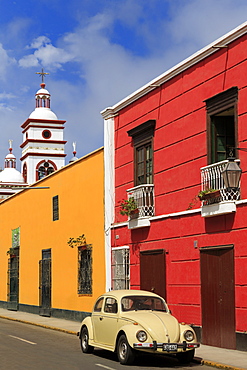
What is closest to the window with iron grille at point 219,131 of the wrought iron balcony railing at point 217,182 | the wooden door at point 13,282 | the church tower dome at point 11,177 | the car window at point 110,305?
the wrought iron balcony railing at point 217,182

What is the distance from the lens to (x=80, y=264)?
83.1 feet

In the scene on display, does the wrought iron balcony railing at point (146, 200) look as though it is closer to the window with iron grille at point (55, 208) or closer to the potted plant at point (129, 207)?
the potted plant at point (129, 207)

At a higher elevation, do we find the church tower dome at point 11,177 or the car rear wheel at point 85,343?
the church tower dome at point 11,177

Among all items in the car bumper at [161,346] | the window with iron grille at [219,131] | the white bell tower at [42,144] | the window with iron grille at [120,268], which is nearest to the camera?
the car bumper at [161,346]

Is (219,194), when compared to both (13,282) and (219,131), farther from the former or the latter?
(13,282)

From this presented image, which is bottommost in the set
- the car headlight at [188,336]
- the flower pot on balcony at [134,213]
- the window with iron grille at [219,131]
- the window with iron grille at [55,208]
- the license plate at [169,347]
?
the license plate at [169,347]

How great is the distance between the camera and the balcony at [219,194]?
51.8 ft

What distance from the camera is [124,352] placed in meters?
13.7

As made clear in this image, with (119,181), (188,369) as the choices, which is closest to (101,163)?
(119,181)

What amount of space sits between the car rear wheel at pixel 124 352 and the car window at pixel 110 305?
0.88 meters

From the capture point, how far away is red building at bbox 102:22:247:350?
15930mm

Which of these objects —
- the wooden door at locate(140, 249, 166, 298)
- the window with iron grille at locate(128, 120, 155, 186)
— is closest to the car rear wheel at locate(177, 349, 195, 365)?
the wooden door at locate(140, 249, 166, 298)

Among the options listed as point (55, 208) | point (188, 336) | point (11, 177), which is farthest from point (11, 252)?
point (11, 177)

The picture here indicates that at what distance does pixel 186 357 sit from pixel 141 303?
158 centimetres
